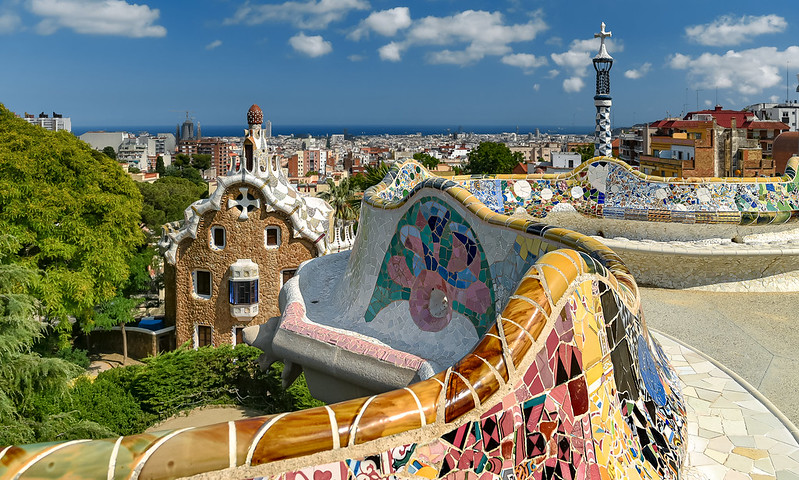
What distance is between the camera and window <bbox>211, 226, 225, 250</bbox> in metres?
15.8

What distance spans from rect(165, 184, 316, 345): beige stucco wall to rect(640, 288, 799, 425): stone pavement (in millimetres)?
9200

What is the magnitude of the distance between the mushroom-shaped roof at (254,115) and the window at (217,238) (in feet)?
10.7

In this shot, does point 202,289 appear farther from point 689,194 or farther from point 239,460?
point 239,460

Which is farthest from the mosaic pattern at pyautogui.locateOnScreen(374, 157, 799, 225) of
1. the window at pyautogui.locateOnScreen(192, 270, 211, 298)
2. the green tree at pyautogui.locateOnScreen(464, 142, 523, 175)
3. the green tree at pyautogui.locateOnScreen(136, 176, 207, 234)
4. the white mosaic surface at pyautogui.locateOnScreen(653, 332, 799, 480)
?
the green tree at pyautogui.locateOnScreen(464, 142, 523, 175)

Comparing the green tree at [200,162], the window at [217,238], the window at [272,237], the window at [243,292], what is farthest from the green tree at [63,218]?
the green tree at [200,162]

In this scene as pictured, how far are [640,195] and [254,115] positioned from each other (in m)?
10.3

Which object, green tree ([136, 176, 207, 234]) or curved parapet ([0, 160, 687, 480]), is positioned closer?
curved parapet ([0, 160, 687, 480])

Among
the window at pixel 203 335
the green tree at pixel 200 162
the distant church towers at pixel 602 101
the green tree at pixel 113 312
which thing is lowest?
the window at pixel 203 335

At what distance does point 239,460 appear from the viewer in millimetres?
1870

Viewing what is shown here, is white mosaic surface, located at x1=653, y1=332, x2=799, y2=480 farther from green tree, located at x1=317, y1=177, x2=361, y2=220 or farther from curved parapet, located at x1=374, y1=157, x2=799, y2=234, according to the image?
green tree, located at x1=317, y1=177, x2=361, y2=220

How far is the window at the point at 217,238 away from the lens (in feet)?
51.9

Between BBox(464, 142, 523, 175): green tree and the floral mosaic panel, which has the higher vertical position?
BBox(464, 142, 523, 175): green tree

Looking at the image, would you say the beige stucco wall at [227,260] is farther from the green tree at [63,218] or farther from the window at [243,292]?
the green tree at [63,218]

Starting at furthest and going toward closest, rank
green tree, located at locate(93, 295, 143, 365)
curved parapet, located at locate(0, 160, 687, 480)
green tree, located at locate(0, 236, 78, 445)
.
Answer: green tree, located at locate(93, 295, 143, 365) → green tree, located at locate(0, 236, 78, 445) → curved parapet, located at locate(0, 160, 687, 480)
